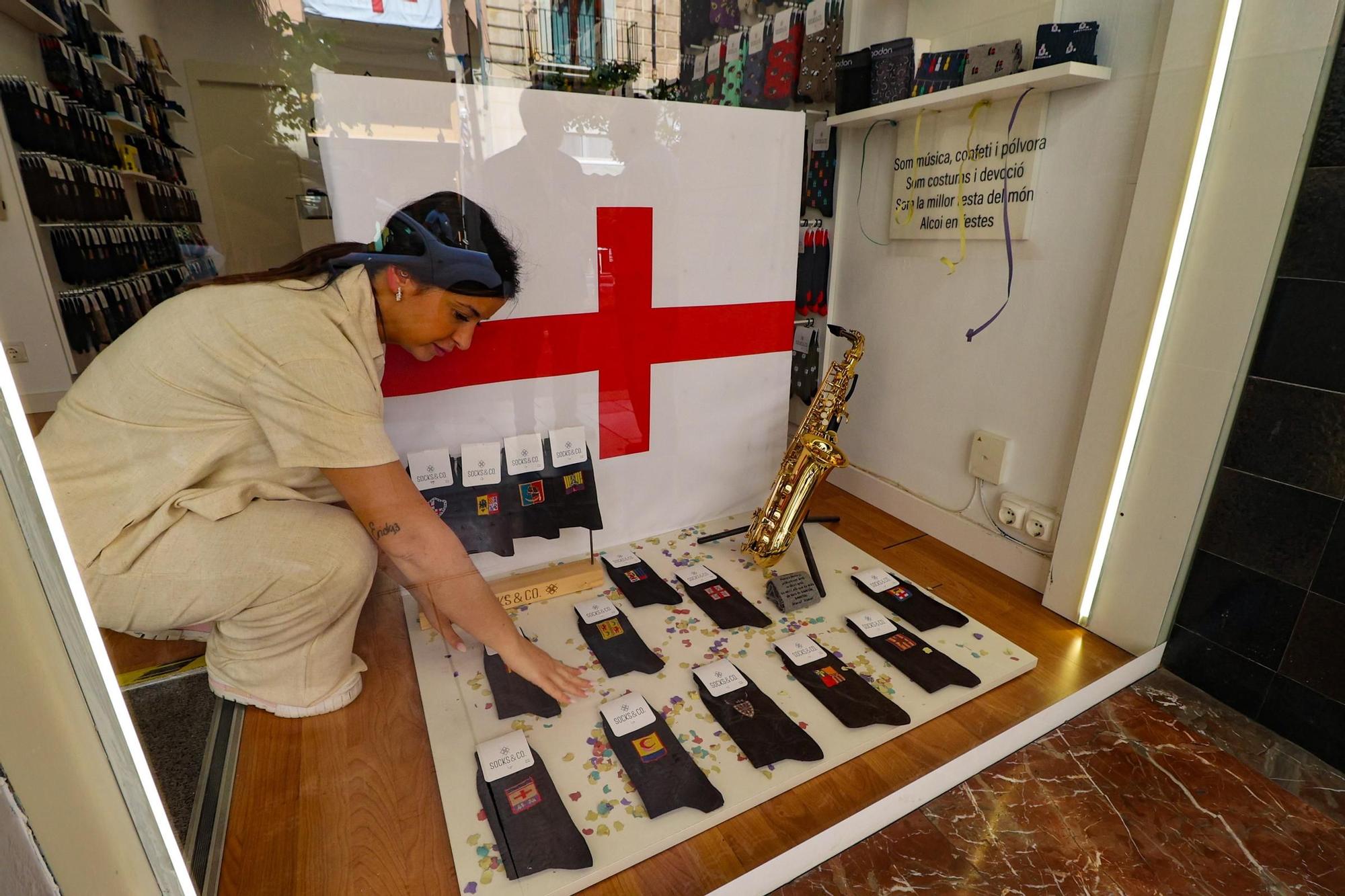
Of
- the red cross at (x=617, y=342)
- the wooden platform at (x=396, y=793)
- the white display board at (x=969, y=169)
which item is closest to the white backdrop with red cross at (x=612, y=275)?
the red cross at (x=617, y=342)

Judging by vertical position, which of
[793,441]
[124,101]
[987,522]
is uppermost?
[124,101]

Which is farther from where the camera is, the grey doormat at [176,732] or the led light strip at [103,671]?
the grey doormat at [176,732]

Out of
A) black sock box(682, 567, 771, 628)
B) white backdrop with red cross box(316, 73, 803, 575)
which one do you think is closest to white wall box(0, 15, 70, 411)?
white backdrop with red cross box(316, 73, 803, 575)

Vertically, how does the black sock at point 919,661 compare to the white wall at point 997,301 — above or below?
below

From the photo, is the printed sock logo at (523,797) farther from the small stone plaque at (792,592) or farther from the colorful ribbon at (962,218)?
the colorful ribbon at (962,218)

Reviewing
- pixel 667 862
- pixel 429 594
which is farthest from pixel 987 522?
pixel 429 594

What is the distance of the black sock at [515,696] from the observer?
1268 millimetres

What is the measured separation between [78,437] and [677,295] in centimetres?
127

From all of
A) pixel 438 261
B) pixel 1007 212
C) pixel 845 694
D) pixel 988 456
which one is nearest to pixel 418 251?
pixel 438 261

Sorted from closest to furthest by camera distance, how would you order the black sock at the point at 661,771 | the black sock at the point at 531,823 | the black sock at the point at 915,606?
the black sock at the point at 531,823
the black sock at the point at 661,771
the black sock at the point at 915,606

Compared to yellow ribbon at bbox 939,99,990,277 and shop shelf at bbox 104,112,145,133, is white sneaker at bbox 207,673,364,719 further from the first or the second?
yellow ribbon at bbox 939,99,990,277

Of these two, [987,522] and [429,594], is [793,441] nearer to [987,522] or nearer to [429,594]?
[987,522]

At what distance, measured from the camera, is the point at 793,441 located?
1814 mm

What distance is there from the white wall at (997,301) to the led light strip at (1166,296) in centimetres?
14
